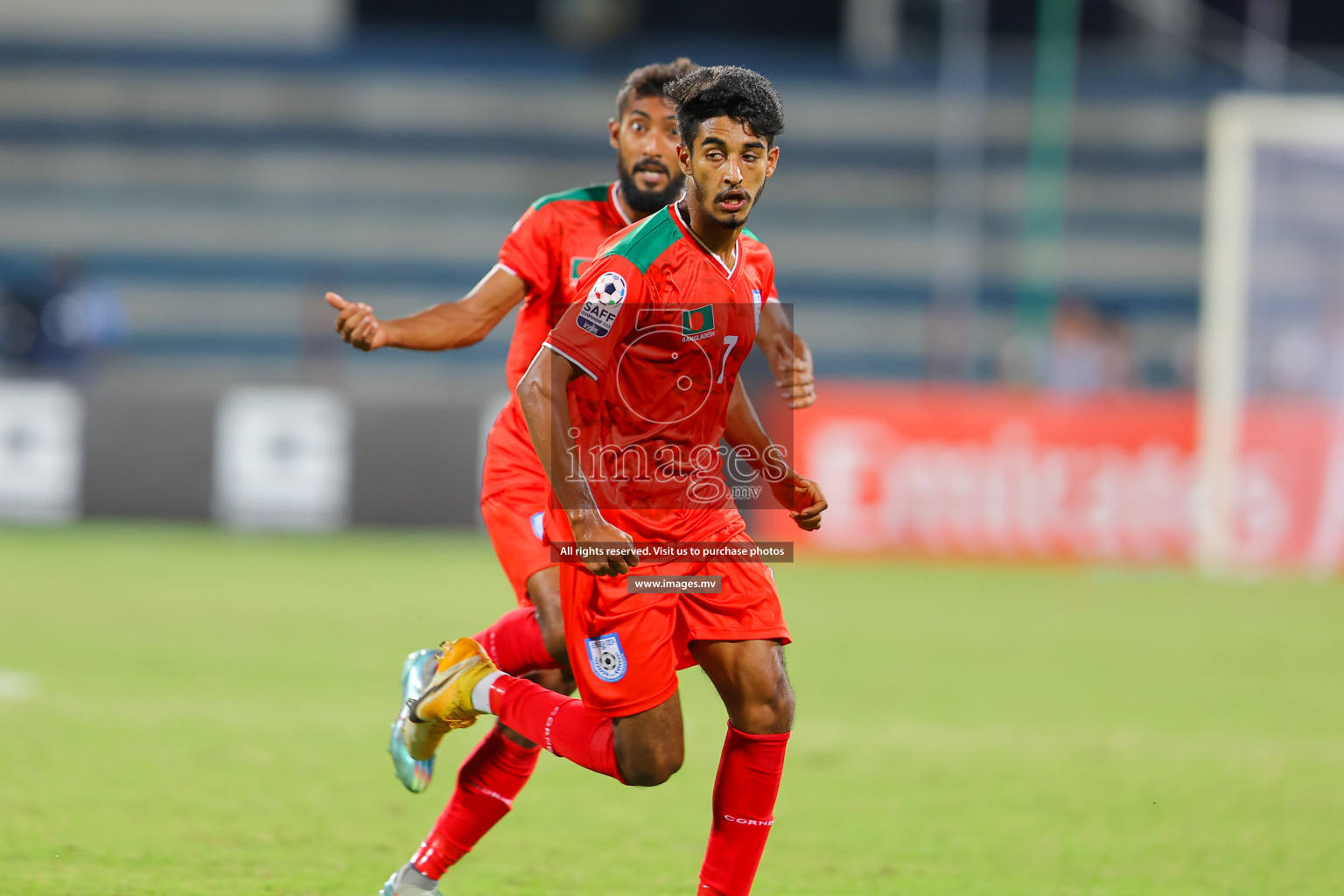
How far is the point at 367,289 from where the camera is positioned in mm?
21328

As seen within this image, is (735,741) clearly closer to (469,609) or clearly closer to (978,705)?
(978,705)

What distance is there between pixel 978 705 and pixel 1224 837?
2.57 meters

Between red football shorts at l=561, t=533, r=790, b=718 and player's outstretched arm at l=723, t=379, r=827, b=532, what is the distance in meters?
0.28

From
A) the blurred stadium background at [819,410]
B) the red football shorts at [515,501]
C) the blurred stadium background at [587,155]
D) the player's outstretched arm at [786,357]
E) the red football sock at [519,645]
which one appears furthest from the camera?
the blurred stadium background at [587,155]

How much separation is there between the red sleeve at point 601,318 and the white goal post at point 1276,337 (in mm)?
10430

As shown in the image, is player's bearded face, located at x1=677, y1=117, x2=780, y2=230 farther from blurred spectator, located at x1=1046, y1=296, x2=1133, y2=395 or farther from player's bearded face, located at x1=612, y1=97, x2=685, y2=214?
blurred spectator, located at x1=1046, y1=296, x2=1133, y2=395

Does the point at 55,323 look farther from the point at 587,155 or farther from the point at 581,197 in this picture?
the point at 581,197

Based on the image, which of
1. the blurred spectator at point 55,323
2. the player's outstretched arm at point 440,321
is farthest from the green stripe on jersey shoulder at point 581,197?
the blurred spectator at point 55,323

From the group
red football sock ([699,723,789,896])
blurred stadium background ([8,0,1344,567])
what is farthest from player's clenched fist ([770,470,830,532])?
blurred stadium background ([8,0,1344,567])

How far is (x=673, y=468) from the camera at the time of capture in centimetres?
404

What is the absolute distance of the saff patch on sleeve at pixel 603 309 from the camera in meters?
3.82

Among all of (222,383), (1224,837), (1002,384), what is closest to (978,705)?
(1224,837)

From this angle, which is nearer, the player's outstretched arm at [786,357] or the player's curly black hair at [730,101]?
the player's curly black hair at [730,101]

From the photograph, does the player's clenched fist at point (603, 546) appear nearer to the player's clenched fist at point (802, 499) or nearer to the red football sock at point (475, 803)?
the player's clenched fist at point (802, 499)
